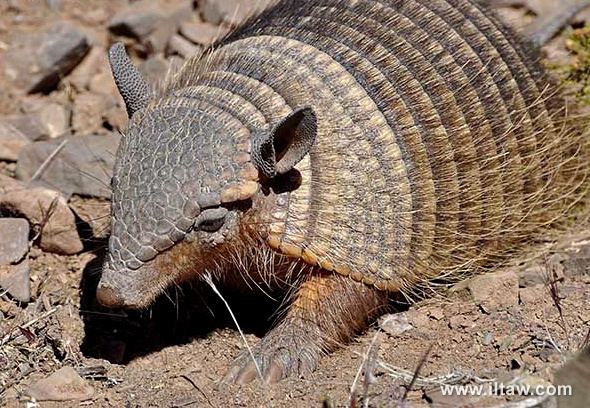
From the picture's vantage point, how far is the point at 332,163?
5656 mm

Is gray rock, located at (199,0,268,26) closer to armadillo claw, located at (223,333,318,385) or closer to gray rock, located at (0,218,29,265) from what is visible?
gray rock, located at (0,218,29,265)

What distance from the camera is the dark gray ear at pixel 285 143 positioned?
5.16 metres

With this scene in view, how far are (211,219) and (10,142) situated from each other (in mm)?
3004

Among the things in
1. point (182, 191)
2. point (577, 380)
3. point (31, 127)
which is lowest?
point (31, 127)

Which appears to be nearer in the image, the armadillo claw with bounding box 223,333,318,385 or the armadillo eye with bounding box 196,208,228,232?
the armadillo eye with bounding box 196,208,228,232

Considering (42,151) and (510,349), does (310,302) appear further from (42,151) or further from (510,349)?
(42,151)

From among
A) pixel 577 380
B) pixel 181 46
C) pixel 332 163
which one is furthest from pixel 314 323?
pixel 181 46

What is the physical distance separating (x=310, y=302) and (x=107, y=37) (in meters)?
4.40

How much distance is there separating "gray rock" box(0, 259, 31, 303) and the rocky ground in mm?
12

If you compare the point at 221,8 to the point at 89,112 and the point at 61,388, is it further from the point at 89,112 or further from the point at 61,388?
the point at 61,388

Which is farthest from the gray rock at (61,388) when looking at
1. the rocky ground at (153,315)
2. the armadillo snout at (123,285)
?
the armadillo snout at (123,285)

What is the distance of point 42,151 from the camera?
749 centimetres

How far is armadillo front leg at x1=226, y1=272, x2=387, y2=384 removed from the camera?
5.62 m

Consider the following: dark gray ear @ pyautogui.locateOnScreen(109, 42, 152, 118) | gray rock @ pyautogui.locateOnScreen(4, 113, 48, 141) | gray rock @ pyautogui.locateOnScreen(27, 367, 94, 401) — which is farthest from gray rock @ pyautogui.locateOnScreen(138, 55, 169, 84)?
gray rock @ pyautogui.locateOnScreen(27, 367, 94, 401)
